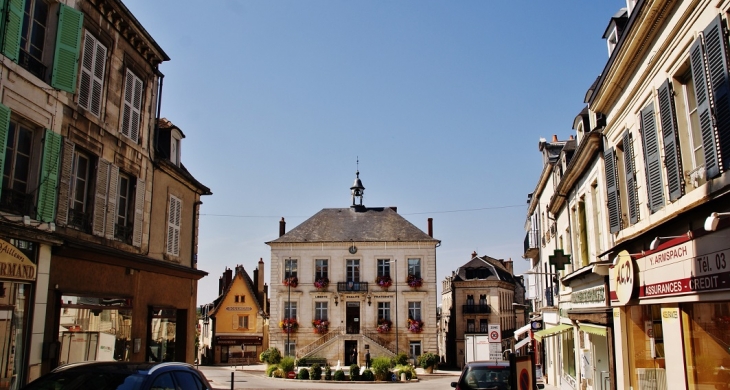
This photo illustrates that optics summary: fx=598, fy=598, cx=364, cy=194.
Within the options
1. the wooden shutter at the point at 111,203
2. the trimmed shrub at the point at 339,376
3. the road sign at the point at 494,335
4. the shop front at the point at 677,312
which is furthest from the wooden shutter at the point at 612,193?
the trimmed shrub at the point at 339,376

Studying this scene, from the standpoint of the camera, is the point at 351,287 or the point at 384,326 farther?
the point at 351,287

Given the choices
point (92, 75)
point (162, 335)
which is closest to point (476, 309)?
point (162, 335)

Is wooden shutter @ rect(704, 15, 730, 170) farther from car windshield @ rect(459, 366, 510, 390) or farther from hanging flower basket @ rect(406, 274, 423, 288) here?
hanging flower basket @ rect(406, 274, 423, 288)

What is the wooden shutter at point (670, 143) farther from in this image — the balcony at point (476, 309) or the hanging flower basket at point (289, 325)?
the balcony at point (476, 309)

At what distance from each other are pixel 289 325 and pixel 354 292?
5739 mm

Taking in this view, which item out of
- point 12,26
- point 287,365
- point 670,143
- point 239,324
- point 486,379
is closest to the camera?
point 670,143

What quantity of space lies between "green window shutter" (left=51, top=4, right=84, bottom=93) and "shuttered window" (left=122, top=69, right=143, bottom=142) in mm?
A: 2826

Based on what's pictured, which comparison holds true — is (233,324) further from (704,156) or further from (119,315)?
(704,156)

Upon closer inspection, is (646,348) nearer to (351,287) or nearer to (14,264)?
(14,264)

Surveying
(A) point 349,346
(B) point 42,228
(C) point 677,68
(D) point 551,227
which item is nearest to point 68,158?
(B) point 42,228

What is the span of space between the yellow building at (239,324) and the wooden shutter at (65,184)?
42.5 meters

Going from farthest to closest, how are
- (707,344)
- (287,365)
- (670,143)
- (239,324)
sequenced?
(239,324)
(287,365)
(670,143)
(707,344)

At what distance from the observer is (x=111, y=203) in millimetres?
13789

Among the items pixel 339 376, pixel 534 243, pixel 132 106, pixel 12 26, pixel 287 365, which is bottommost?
pixel 339 376
